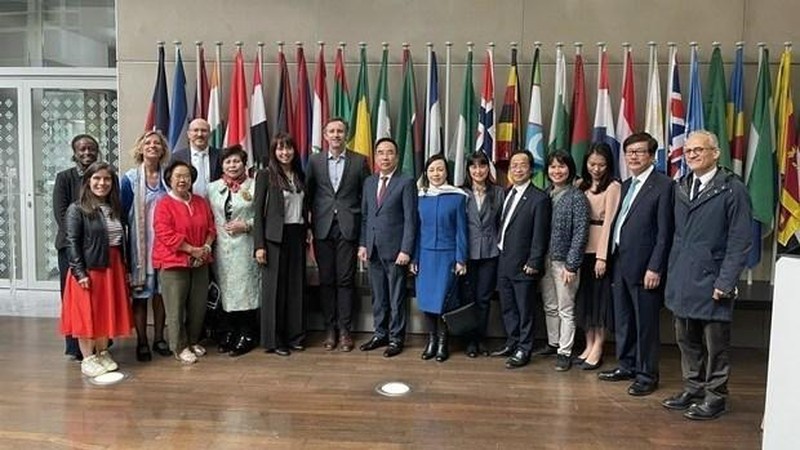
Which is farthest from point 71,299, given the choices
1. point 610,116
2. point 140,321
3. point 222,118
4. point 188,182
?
point 610,116

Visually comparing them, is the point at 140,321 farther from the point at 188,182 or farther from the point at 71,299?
the point at 188,182

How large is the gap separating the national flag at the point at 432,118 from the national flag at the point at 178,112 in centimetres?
176

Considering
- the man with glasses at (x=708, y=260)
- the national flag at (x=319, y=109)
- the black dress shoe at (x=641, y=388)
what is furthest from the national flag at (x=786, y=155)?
the national flag at (x=319, y=109)

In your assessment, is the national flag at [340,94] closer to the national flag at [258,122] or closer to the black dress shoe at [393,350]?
the national flag at [258,122]

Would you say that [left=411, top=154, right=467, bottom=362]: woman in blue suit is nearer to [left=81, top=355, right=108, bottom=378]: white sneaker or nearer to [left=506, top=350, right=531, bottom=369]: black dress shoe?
[left=506, top=350, right=531, bottom=369]: black dress shoe

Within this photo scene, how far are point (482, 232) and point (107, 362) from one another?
242 cm

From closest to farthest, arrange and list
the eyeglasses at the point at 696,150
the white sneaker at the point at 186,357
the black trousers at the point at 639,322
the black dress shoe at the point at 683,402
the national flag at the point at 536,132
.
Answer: the eyeglasses at the point at 696,150 → the black dress shoe at the point at 683,402 → the black trousers at the point at 639,322 → the white sneaker at the point at 186,357 → the national flag at the point at 536,132

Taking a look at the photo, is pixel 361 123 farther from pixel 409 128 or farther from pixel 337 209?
pixel 337 209

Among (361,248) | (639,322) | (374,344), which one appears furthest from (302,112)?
(639,322)

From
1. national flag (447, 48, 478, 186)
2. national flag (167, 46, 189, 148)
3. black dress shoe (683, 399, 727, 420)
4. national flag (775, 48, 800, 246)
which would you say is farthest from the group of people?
national flag (775, 48, 800, 246)

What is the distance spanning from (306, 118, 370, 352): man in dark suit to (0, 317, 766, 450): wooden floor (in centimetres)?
50

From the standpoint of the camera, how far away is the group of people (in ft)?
12.6

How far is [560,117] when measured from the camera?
479 cm

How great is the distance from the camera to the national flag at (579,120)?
4793 mm
